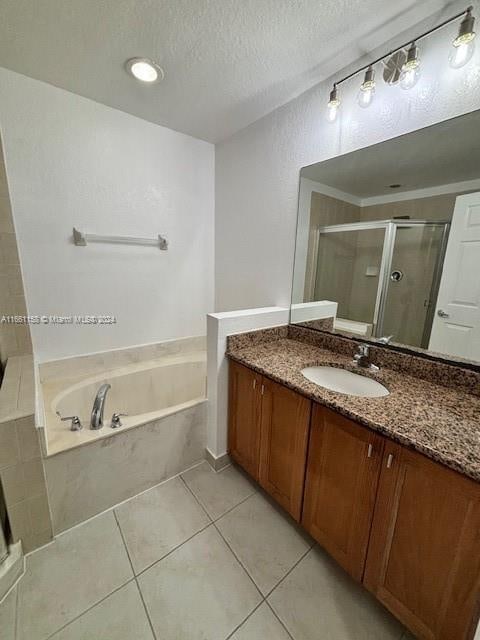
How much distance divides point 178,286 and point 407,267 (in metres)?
1.62

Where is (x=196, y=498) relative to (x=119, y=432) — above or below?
below

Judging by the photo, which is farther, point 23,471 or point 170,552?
point 170,552

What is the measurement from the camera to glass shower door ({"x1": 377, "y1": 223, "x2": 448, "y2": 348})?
117 cm

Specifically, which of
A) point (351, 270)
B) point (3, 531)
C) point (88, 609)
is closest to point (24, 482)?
point (3, 531)

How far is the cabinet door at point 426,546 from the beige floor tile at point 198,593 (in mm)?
533

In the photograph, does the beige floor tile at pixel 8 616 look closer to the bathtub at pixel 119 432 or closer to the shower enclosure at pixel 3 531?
the shower enclosure at pixel 3 531

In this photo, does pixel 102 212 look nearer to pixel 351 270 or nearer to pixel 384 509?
pixel 351 270

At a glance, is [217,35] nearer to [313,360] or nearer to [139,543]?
[313,360]

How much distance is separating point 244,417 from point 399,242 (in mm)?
1233

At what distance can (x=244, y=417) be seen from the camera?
148cm

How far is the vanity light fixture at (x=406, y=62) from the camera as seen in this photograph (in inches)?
35.0

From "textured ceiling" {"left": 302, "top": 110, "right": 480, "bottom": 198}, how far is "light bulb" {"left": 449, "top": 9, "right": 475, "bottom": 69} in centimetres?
18

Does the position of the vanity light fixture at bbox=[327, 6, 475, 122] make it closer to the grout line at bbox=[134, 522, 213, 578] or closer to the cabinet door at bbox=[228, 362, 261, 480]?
the cabinet door at bbox=[228, 362, 261, 480]

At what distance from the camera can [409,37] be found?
1070mm
